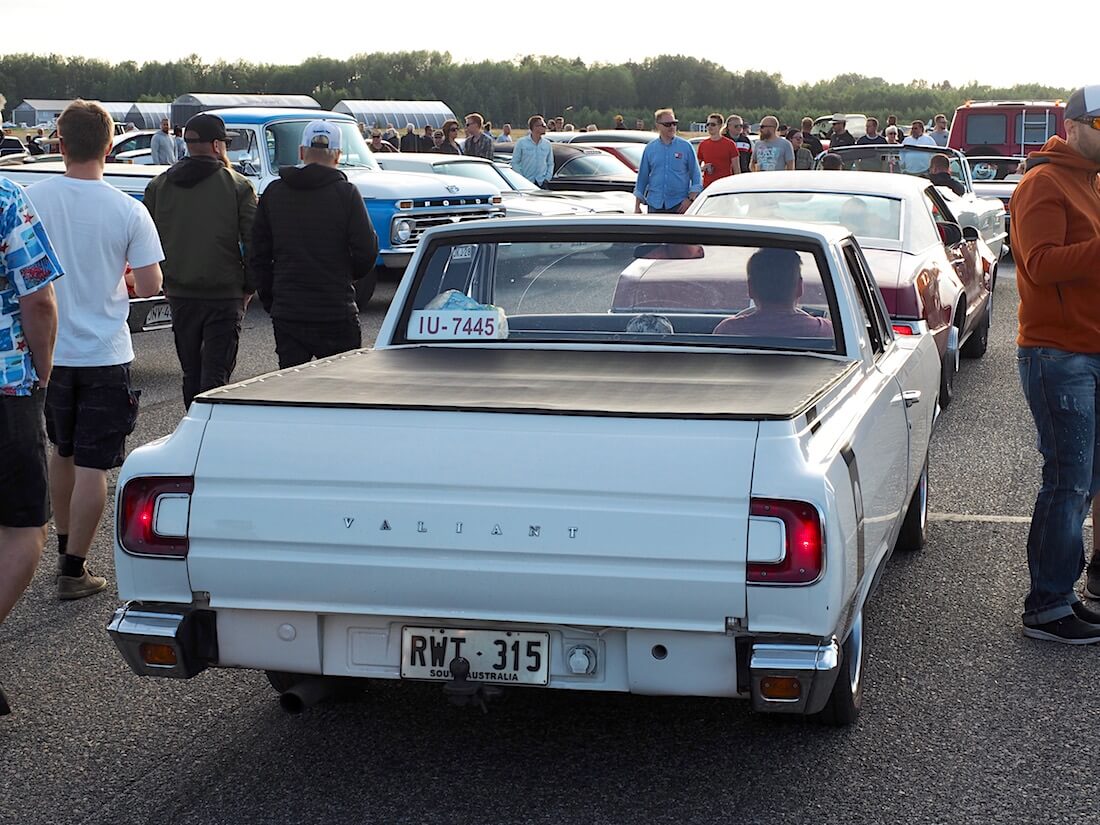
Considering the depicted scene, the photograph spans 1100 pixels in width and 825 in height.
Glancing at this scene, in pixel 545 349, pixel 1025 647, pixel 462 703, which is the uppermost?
pixel 545 349

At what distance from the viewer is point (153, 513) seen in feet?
12.4

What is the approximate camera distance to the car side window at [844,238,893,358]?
5.47 metres

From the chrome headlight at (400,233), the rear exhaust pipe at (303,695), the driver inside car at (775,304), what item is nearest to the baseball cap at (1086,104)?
the driver inside car at (775,304)

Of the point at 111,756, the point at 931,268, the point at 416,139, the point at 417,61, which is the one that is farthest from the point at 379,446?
the point at 417,61

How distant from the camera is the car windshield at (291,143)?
1623 cm

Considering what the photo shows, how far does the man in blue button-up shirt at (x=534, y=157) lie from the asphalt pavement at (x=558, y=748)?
17070mm

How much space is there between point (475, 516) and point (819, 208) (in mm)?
6772

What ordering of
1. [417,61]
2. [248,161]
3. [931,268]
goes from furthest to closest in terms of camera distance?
[417,61] → [248,161] → [931,268]

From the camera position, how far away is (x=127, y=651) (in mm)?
3865

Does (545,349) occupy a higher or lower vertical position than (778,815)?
higher

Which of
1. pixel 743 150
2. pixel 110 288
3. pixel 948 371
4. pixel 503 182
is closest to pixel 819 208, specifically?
pixel 948 371

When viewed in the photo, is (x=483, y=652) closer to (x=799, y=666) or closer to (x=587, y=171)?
(x=799, y=666)

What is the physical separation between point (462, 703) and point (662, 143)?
13.5 metres

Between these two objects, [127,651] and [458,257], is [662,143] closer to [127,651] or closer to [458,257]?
[458,257]
